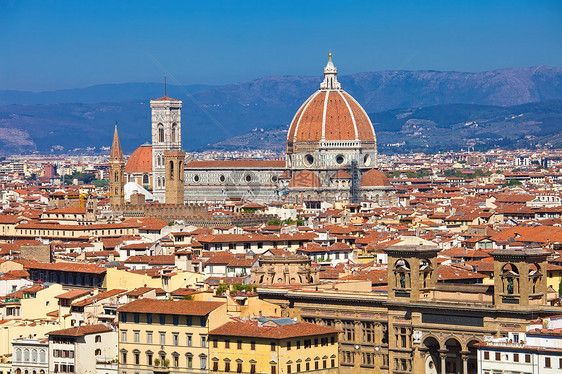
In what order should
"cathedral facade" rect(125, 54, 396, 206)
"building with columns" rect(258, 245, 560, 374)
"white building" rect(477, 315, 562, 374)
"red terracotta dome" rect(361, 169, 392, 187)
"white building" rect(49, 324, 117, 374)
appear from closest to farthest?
"white building" rect(477, 315, 562, 374) → "building with columns" rect(258, 245, 560, 374) → "white building" rect(49, 324, 117, 374) → "red terracotta dome" rect(361, 169, 392, 187) → "cathedral facade" rect(125, 54, 396, 206)

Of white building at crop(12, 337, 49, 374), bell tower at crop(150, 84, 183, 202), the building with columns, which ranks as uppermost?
bell tower at crop(150, 84, 183, 202)

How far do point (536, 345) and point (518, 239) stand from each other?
131 ft

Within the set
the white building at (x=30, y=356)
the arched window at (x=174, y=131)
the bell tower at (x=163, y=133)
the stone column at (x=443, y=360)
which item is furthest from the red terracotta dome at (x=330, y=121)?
the stone column at (x=443, y=360)

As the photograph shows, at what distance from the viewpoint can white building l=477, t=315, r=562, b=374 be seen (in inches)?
1934

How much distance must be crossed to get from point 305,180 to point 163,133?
24.2 m

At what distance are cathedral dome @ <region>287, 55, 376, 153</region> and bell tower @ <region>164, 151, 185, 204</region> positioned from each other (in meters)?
24.0

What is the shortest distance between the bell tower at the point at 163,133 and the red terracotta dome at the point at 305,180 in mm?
20075

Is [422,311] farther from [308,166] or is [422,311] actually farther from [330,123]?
[330,123]

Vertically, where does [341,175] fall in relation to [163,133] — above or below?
below

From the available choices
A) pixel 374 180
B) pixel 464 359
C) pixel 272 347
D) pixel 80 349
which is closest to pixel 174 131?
pixel 374 180

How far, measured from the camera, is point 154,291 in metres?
66.9

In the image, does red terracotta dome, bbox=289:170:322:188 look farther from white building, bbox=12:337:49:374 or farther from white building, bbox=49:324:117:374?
white building, bbox=49:324:117:374

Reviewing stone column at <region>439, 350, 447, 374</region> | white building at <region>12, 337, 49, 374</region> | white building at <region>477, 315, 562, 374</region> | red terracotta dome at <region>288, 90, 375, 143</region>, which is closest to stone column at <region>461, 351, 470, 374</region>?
stone column at <region>439, 350, 447, 374</region>

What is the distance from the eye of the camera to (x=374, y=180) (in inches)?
6786
